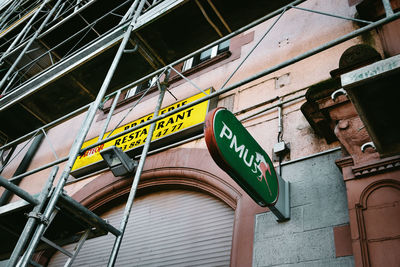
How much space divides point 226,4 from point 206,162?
260cm

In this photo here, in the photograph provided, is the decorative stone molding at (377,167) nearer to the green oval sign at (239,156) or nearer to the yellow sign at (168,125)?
the green oval sign at (239,156)

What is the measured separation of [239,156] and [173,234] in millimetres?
2705

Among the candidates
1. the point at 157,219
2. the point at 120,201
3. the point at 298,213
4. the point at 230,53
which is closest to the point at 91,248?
the point at 120,201

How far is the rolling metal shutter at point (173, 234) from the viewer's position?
5.12 meters

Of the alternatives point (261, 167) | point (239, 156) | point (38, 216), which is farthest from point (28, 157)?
point (239, 156)

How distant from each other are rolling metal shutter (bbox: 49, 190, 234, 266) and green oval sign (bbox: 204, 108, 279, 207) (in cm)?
155

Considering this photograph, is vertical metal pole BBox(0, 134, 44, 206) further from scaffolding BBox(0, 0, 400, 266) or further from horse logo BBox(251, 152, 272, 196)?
horse logo BBox(251, 152, 272, 196)

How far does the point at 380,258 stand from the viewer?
10.6 feet

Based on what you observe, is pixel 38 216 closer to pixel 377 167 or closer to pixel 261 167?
pixel 261 167

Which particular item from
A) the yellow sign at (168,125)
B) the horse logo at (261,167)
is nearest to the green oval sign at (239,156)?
the horse logo at (261,167)

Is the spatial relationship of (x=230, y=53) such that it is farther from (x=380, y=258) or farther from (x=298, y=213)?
(x=380, y=258)

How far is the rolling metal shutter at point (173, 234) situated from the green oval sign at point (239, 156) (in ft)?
5.07

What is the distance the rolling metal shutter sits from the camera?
512 cm

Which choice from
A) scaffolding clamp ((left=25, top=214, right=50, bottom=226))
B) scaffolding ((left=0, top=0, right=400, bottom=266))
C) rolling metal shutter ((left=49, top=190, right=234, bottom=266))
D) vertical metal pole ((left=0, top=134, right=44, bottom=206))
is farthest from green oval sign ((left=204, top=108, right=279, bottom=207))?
vertical metal pole ((left=0, top=134, right=44, bottom=206))
